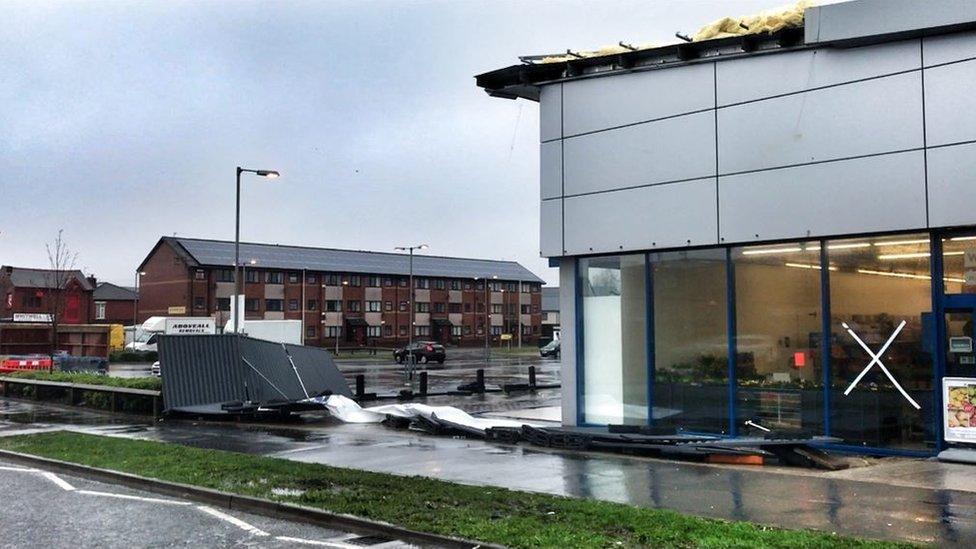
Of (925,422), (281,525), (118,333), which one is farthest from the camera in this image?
(118,333)

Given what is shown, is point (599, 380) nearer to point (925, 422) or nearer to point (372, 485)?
point (925, 422)

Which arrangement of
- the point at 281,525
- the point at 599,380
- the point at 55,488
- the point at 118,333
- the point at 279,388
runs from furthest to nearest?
the point at 118,333, the point at 279,388, the point at 599,380, the point at 55,488, the point at 281,525

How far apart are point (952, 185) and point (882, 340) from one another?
2929 mm

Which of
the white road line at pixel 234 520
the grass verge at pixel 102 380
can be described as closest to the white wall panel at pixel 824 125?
the white road line at pixel 234 520

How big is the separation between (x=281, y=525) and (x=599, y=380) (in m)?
10.3

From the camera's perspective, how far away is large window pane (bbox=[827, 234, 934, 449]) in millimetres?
15328

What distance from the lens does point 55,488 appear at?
529 inches

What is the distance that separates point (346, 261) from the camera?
108562 millimetres

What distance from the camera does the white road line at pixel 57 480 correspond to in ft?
44.4

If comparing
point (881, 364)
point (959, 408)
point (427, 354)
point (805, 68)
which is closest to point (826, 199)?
point (805, 68)

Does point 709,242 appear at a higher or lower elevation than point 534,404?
higher

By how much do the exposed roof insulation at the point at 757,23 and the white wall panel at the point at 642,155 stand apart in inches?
69.0

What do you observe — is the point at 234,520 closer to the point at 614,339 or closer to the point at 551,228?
the point at 614,339

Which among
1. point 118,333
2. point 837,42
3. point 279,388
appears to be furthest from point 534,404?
point 118,333
